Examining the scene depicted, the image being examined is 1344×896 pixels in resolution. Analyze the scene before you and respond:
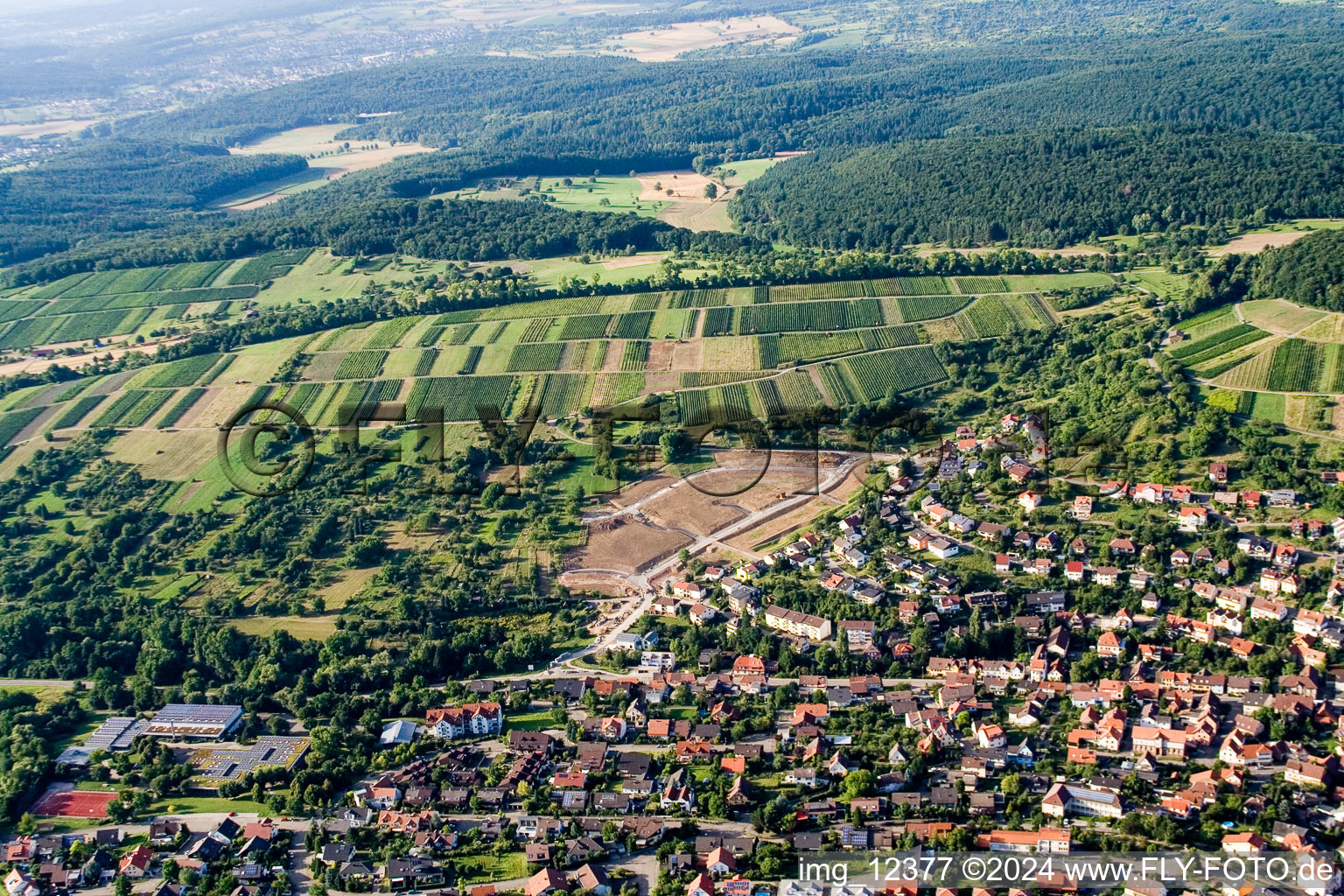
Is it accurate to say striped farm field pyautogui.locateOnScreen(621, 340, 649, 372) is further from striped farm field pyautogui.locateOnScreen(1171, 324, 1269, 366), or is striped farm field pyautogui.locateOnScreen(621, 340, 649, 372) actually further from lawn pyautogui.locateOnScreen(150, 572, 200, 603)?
striped farm field pyautogui.locateOnScreen(1171, 324, 1269, 366)

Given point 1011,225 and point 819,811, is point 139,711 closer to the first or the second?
point 819,811

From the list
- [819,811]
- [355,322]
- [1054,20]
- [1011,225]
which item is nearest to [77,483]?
[355,322]

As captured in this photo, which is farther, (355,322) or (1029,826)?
(355,322)

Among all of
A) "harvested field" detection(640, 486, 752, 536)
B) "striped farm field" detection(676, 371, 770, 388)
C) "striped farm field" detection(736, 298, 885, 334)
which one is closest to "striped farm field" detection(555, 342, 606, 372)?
"striped farm field" detection(676, 371, 770, 388)

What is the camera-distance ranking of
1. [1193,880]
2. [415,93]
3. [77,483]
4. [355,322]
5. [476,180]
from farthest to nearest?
[415,93] → [476,180] → [355,322] → [77,483] → [1193,880]

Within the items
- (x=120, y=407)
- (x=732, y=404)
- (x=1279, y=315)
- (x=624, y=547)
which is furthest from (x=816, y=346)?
(x=120, y=407)

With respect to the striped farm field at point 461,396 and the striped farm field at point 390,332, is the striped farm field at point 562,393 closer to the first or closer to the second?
the striped farm field at point 461,396

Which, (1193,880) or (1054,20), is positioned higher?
(1054,20)

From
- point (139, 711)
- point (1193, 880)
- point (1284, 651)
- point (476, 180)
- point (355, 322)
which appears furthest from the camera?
point (476, 180)
